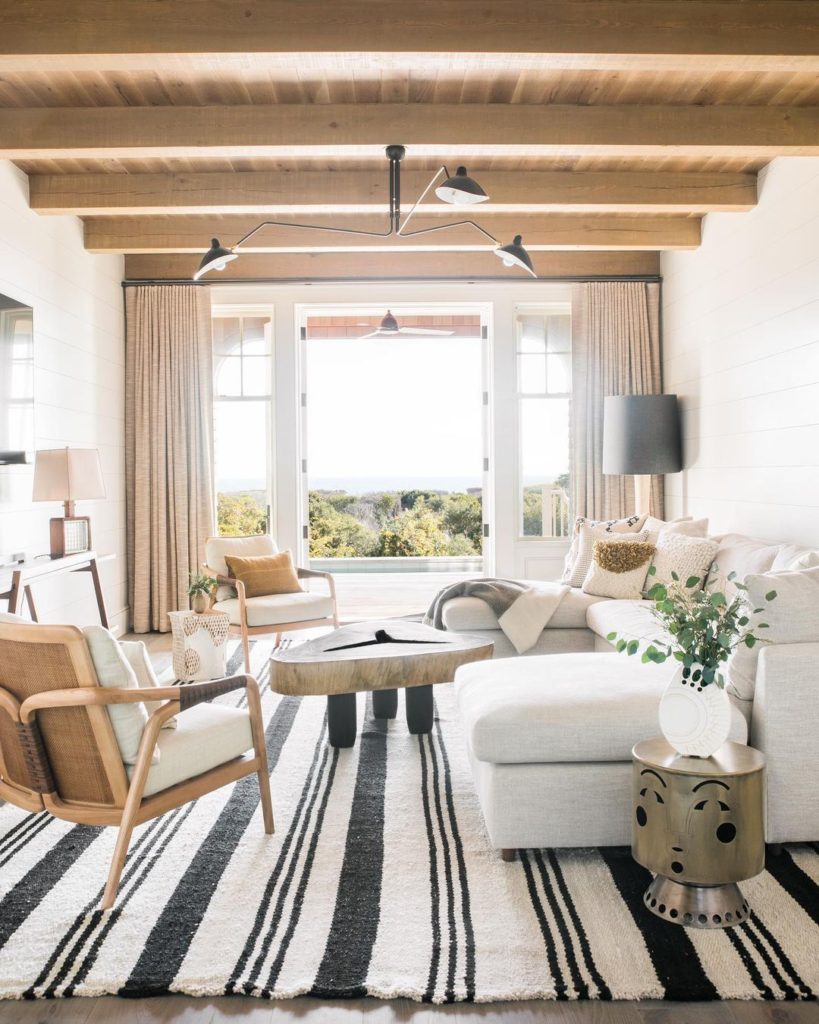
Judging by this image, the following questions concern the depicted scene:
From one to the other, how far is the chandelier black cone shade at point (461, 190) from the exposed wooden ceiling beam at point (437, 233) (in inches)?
Result: 80.4

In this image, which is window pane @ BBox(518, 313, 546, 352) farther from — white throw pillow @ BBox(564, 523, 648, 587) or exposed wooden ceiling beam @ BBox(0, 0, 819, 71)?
exposed wooden ceiling beam @ BBox(0, 0, 819, 71)

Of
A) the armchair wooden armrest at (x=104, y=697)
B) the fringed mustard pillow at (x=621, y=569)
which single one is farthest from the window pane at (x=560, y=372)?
the armchair wooden armrest at (x=104, y=697)

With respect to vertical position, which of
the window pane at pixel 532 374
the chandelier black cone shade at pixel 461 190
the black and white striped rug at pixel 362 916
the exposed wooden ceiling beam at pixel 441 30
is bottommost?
the black and white striped rug at pixel 362 916

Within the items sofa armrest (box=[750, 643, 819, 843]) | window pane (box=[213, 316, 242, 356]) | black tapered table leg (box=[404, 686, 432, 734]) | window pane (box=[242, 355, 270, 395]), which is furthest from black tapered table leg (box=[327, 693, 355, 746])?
window pane (box=[213, 316, 242, 356])

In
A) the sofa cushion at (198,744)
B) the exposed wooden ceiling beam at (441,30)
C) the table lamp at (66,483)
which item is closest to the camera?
the sofa cushion at (198,744)

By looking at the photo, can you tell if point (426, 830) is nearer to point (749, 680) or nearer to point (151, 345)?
point (749, 680)

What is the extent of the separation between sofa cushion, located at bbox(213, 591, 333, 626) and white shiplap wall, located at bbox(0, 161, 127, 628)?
3.55 ft

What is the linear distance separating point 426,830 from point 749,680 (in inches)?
46.0

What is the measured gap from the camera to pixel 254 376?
6.96 metres

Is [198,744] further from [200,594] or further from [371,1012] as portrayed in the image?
[200,594]

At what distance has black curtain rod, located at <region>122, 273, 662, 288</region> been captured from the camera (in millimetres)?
6613

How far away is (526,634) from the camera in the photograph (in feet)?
15.6

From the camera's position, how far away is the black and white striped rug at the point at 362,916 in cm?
202

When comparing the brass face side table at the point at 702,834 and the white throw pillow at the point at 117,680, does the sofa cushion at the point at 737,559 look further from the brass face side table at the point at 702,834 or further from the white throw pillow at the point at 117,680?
the white throw pillow at the point at 117,680
